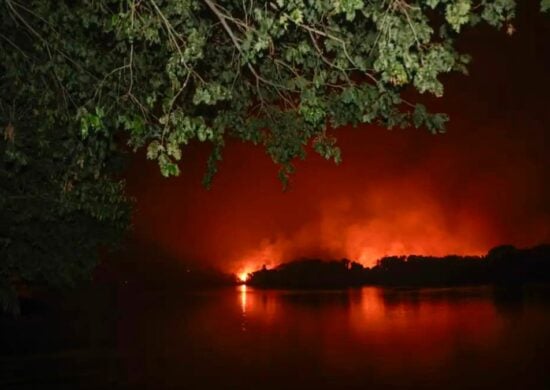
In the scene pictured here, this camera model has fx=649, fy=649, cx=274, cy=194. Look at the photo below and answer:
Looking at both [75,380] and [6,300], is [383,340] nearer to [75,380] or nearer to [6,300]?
[75,380]

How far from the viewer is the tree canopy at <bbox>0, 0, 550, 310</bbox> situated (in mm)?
7312

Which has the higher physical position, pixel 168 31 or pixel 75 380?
pixel 168 31

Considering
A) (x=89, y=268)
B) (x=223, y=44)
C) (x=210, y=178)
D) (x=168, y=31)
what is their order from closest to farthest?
1. (x=168, y=31)
2. (x=223, y=44)
3. (x=210, y=178)
4. (x=89, y=268)

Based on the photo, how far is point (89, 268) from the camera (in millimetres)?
23672

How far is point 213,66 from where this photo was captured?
1090cm

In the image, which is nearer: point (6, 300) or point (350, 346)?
point (6, 300)

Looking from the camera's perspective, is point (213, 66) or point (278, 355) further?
point (278, 355)

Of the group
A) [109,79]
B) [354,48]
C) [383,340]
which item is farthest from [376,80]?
[383,340]

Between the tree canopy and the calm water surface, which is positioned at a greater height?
the tree canopy

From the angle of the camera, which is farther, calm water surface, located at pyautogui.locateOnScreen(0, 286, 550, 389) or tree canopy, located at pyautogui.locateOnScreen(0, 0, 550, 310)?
calm water surface, located at pyautogui.locateOnScreen(0, 286, 550, 389)

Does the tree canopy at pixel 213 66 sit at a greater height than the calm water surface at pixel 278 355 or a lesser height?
greater

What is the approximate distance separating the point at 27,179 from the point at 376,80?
11.9 metres

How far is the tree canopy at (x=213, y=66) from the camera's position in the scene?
731cm

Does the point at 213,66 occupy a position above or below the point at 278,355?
above
